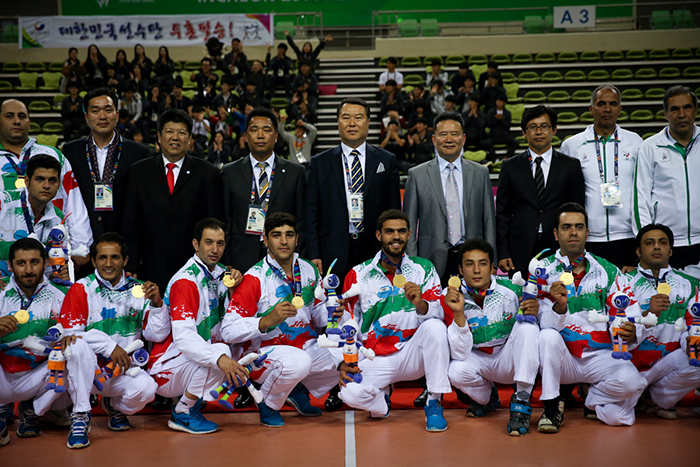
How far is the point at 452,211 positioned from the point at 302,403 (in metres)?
1.83

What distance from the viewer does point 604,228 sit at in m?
4.89

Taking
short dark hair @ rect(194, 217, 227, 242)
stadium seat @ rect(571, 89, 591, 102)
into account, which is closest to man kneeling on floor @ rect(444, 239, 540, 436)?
short dark hair @ rect(194, 217, 227, 242)

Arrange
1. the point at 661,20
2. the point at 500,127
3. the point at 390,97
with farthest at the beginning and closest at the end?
the point at 661,20 → the point at 390,97 → the point at 500,127

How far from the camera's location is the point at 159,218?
15.7ft

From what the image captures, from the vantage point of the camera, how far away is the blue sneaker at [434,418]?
13.1 feet

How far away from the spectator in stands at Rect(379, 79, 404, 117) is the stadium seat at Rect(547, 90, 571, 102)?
4193 millimetres

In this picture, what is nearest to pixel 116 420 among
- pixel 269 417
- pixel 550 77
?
pixel 269 417

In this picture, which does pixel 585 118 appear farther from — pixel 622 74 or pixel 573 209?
pixel 573 209

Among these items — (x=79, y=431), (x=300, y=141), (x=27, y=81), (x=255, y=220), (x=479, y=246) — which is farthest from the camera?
(x=27, y=81)

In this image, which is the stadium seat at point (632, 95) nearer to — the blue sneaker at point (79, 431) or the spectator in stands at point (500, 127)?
the spectator in stands at point (500, 127)

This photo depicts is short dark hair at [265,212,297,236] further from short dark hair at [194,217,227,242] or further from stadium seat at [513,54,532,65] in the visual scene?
stadium seat at [513,54,532,65]

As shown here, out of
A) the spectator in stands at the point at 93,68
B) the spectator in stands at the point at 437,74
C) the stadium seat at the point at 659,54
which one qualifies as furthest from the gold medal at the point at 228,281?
the stadium seat at the point at 659,54

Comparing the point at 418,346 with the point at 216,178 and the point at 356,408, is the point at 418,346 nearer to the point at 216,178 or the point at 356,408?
the point at 356,408

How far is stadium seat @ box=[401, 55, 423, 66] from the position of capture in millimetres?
16922
